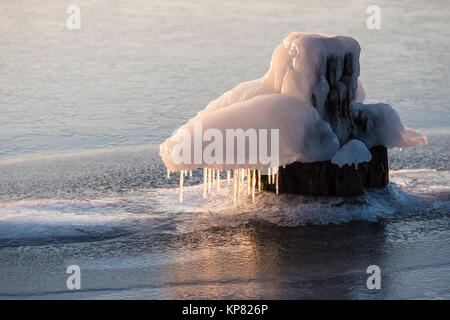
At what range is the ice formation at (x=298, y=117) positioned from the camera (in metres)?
4.87

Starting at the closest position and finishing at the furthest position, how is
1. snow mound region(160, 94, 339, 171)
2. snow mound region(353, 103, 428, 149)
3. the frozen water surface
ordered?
the frozen water surface, snow mound region(160, 94, 339, 171), snow mound region(353, 103, 428, 149)

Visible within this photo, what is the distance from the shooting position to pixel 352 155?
5.12 meters

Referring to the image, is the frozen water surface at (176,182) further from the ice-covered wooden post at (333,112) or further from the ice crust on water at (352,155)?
the ice crust on water at (352,155)

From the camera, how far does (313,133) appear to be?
5.08m

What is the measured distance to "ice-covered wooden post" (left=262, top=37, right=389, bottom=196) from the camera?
204 inches

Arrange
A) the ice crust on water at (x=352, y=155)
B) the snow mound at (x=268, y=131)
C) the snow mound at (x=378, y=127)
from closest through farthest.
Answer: the snow mound at (x=268, y=131)
the ice crust on water at (x=352, y=155)
the snow mound at (x=378, y=127)

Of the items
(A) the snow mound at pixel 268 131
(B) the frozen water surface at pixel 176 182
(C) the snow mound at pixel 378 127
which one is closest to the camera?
(B) the frozen water surface at pixel 176 182

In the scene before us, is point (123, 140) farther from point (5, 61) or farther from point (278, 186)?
point (5, 61)

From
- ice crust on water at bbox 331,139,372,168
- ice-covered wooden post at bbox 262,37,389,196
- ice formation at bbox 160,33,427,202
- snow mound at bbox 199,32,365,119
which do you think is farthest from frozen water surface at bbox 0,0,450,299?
snow mound at bbox 199,32,365,119

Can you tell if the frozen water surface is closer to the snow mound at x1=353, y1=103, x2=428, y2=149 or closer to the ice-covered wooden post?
the ice-covered wooden post

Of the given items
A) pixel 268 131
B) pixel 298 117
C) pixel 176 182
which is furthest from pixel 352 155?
pixel 176 182

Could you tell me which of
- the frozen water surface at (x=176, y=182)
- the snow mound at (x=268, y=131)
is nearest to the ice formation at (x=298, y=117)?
the snow mound at (x=268, y=131)

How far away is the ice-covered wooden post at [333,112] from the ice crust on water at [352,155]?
0.38ft
